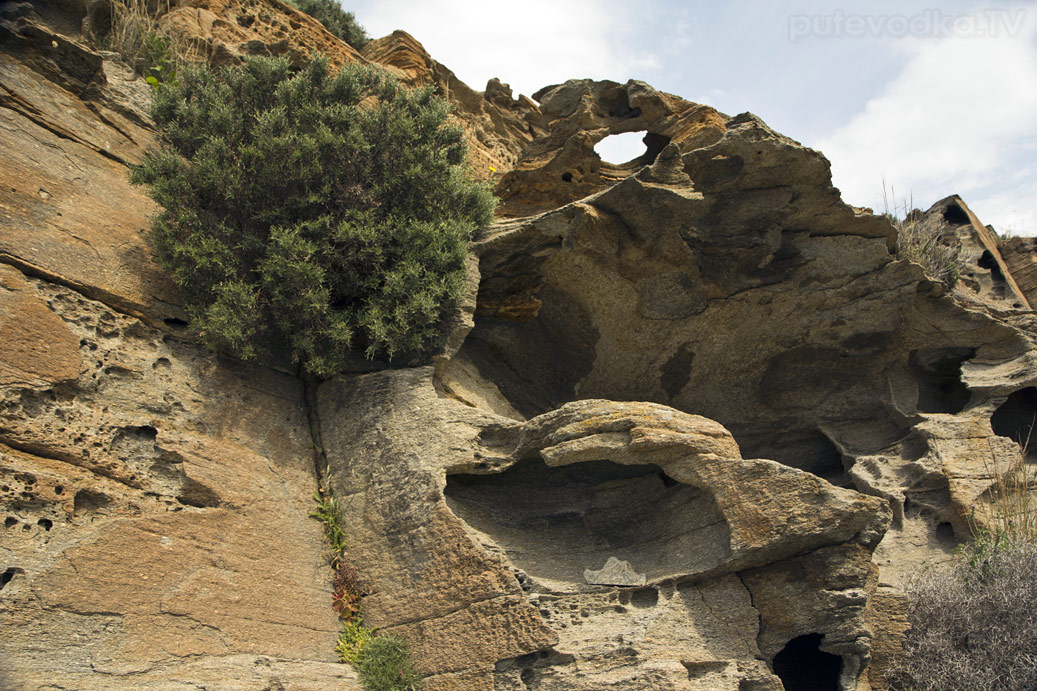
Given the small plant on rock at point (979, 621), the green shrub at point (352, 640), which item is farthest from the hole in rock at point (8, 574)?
the small plant on rock at point (979, 621)

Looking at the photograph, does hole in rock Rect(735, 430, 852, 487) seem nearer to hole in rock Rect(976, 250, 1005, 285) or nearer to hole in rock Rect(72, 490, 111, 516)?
hole in rock Rect(976, 250, 1005, 285)

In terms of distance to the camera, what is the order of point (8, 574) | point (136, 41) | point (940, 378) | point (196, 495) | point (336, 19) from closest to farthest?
point (8, 574) → point (196, 495) → point (136, 41) → point (940, 378) → point (336, 19)

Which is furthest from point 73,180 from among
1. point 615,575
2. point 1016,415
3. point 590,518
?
point 1016,415

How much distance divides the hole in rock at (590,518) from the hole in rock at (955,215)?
8.84 meters

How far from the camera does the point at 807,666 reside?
22.1 feet

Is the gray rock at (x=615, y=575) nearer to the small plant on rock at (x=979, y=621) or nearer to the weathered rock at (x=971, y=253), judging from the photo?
the small plant on rock at (x=979, y=621)

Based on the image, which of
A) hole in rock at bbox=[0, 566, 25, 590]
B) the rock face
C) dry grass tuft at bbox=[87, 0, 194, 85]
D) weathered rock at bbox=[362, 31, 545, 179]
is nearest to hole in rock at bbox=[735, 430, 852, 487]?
the rock face

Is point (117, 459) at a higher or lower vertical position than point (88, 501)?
higher

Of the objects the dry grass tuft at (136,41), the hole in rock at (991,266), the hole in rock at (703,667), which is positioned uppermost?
the dry grass tuft at (136,41)

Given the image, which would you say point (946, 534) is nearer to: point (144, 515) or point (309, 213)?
point (309, 213)

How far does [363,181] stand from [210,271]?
6.20 ft

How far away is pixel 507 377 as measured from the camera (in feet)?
28.9

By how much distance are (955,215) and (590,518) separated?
980 cm

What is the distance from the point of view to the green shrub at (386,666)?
561cm
